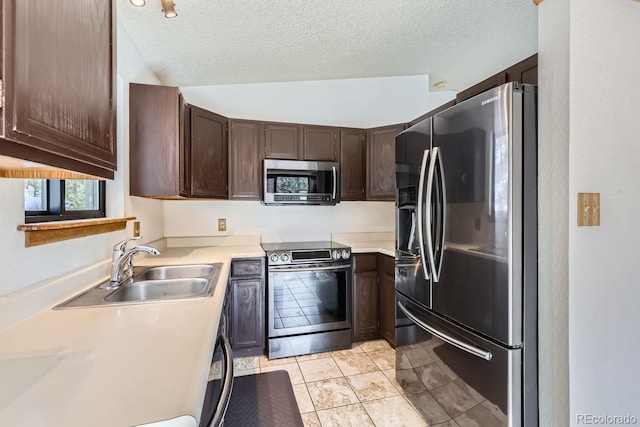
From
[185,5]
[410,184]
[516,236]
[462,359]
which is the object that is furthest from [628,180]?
[185,5]

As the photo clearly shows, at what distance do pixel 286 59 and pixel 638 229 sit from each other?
2444mm

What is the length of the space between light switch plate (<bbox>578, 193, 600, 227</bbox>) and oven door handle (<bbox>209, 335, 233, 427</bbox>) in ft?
4.70

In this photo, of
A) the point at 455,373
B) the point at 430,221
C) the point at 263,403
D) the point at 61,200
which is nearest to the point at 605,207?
the point at 430,221

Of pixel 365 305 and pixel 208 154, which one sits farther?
pixel 365 305

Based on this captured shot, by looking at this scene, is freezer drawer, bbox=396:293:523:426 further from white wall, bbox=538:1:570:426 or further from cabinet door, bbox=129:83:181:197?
cabinet door, bbox=129:83:181:197

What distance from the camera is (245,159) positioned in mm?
2779

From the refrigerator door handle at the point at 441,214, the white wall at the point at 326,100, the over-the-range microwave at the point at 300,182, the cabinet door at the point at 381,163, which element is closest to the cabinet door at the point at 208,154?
the over-the-range microwave at the point at 300,182

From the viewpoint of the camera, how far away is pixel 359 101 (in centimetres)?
332

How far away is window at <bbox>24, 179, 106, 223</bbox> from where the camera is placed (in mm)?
1265

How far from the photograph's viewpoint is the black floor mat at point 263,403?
1.67 meters

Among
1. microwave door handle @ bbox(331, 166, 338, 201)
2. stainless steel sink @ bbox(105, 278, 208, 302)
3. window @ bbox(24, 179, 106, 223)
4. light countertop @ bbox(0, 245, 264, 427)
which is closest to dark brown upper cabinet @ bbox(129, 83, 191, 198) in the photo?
window @ bbox(24, 179, 106, 223)

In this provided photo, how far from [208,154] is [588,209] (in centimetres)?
245

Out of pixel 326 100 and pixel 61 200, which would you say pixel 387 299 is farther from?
pixel 61 200

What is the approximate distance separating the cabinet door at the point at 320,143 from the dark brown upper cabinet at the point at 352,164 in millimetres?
84
